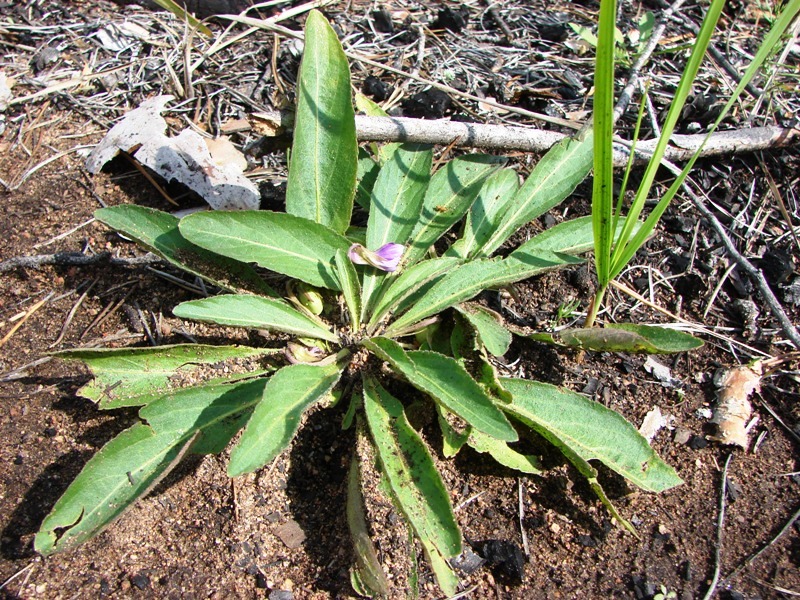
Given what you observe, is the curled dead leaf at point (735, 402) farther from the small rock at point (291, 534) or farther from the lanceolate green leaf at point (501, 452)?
the small rock at point (291, 534)

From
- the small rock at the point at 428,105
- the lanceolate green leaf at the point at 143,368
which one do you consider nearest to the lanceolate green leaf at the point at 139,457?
the lanceolate green leaf at the point at 143,368

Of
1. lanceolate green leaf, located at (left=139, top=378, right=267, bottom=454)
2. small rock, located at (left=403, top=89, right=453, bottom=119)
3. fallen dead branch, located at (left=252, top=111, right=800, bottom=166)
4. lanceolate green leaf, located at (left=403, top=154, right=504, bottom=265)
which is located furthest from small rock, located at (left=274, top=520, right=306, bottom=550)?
small rock, located at (left=403, top=89, right=453, bottom=119)

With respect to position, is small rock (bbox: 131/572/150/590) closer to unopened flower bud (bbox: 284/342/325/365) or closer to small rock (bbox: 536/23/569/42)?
unopened flower bud (bbox: 284/342/325/365)

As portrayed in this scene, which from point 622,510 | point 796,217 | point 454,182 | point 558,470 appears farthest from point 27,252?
point 796,217

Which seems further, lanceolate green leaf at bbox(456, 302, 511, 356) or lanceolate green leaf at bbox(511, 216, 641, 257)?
lanceolate green leaf at bbox(511, 216, 641, 257)

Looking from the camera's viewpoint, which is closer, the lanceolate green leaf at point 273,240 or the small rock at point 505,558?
the small rock at point 505,558
